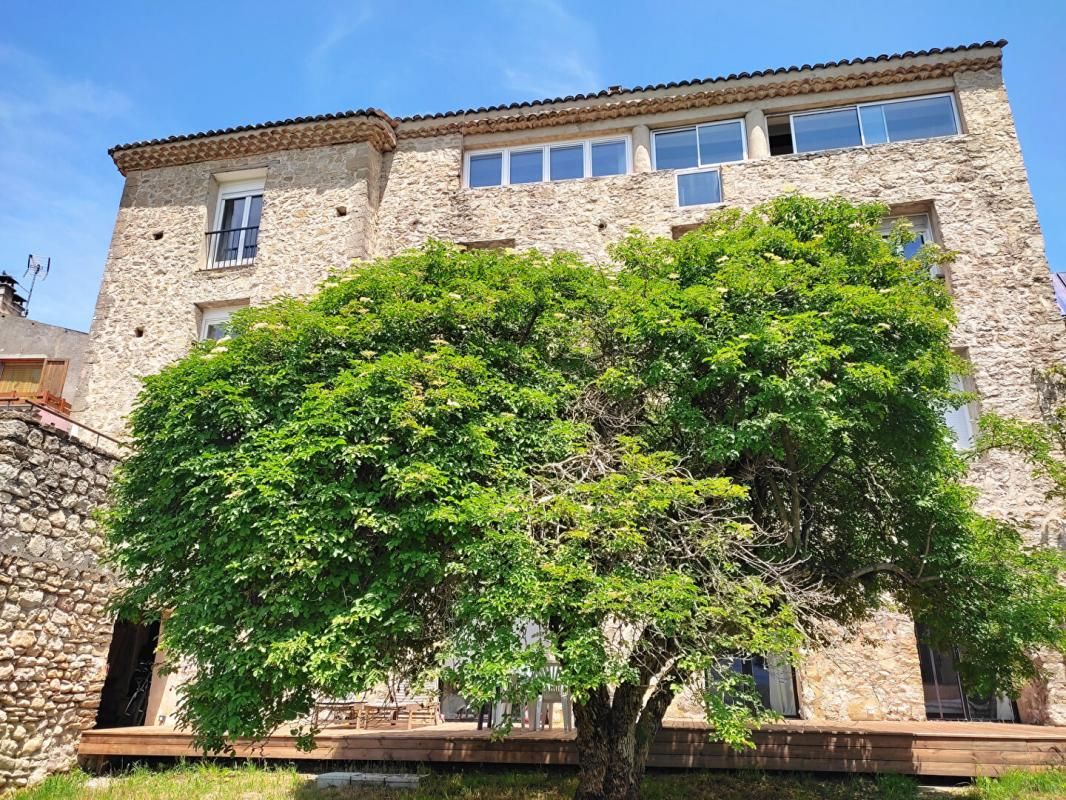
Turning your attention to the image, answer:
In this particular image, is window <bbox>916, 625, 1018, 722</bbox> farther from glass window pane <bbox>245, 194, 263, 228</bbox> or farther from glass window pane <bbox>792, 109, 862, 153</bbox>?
glass window pane <bbox>245, 194, 263, 228</bbox>

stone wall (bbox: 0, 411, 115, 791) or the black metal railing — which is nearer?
stone wall (bbox: 0, 411, 115, 791)

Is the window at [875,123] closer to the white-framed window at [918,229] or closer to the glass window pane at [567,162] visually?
the white-framed window at [918,229]

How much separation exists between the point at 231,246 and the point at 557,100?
8404 mm

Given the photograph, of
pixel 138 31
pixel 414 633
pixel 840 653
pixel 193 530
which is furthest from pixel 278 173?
pixel 840 653

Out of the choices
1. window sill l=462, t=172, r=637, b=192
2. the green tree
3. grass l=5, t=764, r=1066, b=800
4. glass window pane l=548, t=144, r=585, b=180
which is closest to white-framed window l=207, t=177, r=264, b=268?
window sill l=462, t=172, r=637, b=192

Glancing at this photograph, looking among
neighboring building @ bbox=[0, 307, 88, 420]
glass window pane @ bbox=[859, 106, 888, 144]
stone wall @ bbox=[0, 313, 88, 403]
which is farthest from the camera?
stone wall @ bbox=[0, 313, 88, 403]

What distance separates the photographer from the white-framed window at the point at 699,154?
627 inches

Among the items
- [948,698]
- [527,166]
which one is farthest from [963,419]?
[527,166]

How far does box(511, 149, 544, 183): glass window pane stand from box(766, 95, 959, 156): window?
574 centimetres

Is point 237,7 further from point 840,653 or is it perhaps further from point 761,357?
→ point 840,653

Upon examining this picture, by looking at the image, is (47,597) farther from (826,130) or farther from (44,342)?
(826,130)

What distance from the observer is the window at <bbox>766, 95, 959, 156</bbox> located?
1546cm

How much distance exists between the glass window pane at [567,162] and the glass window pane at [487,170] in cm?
124

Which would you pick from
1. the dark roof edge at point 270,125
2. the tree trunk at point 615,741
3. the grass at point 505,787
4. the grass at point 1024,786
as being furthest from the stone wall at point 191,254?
the grass at point 1024,786
